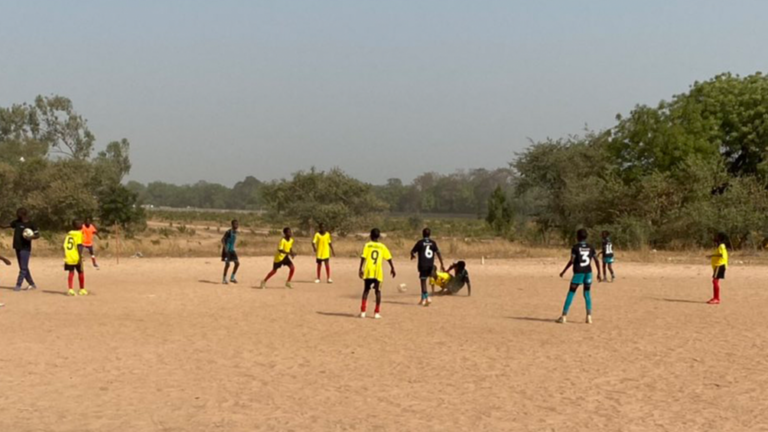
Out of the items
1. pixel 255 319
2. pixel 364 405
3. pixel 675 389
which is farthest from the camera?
pixel 255 319

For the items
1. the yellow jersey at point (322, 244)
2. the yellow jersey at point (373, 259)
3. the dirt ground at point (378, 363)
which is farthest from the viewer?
the yellow jersey at point (322, 244)

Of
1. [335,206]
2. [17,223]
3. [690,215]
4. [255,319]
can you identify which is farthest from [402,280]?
[335,206]

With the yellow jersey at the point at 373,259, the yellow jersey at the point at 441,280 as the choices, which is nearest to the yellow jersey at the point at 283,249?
the yellow jersey at the point at 441,280

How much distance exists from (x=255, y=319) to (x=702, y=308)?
879cm

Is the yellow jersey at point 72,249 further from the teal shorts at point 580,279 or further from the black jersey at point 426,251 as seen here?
the teal shorts at point 580,279

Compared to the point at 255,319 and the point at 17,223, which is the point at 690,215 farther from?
the point at 17,223

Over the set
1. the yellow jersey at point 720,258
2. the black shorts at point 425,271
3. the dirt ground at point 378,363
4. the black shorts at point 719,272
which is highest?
the yellow jersey at point 720,258

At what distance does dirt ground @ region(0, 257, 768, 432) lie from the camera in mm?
6918

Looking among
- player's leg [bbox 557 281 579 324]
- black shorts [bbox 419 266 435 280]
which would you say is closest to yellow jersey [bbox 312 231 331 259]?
black shorts [bbox 419 266 435 280]

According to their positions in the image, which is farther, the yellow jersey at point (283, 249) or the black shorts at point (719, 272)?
the yellow jersey at point (283, 249)

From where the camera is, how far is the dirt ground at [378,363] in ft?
22.7

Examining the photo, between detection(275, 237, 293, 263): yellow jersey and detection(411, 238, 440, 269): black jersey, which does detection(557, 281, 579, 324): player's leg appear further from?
detection(275, 237, 293, 263): yellow jersey

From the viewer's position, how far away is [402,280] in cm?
2078

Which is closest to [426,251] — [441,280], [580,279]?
[441,280]
